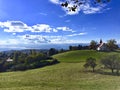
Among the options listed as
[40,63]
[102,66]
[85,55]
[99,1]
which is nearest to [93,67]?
[102,66]

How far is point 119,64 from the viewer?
58.7 metres

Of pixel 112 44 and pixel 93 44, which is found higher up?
pixel 93 44

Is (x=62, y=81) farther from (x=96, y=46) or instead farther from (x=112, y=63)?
(x=96, y=46)

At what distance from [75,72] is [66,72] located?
7.30 ft

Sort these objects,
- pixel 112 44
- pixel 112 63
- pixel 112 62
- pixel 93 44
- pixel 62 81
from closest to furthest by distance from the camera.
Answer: pixel 62 81 < pixel 112 62 < pixel 112 63 < pixel 112 44 < pixel 93 44

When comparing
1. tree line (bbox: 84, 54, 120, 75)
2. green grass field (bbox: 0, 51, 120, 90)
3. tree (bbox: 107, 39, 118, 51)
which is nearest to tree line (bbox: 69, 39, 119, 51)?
tree (bbox: 107, 39, 118, 51)

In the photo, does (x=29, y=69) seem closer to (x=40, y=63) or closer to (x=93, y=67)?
(x=40, y=63)

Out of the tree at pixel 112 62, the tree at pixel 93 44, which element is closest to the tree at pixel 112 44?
the tree at pixel 93 44

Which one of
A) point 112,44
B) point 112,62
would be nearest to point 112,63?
point 112,62

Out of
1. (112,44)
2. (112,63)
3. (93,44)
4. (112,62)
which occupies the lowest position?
(112,63)

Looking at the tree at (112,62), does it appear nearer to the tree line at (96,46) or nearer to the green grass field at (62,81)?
the green grass field at (62,81)

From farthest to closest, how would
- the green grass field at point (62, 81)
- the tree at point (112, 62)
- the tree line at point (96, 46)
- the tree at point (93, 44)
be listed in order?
the tree at point (93, 44) → the tree line at point (96, 46) → the tree at point (112, 62) → the green grass field at point (62, 81)

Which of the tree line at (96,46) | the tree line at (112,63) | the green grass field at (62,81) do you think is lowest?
the green grass field at (62,81)

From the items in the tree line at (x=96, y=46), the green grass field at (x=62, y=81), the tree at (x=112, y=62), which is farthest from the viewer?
the tree line at (x=96, y=46)
